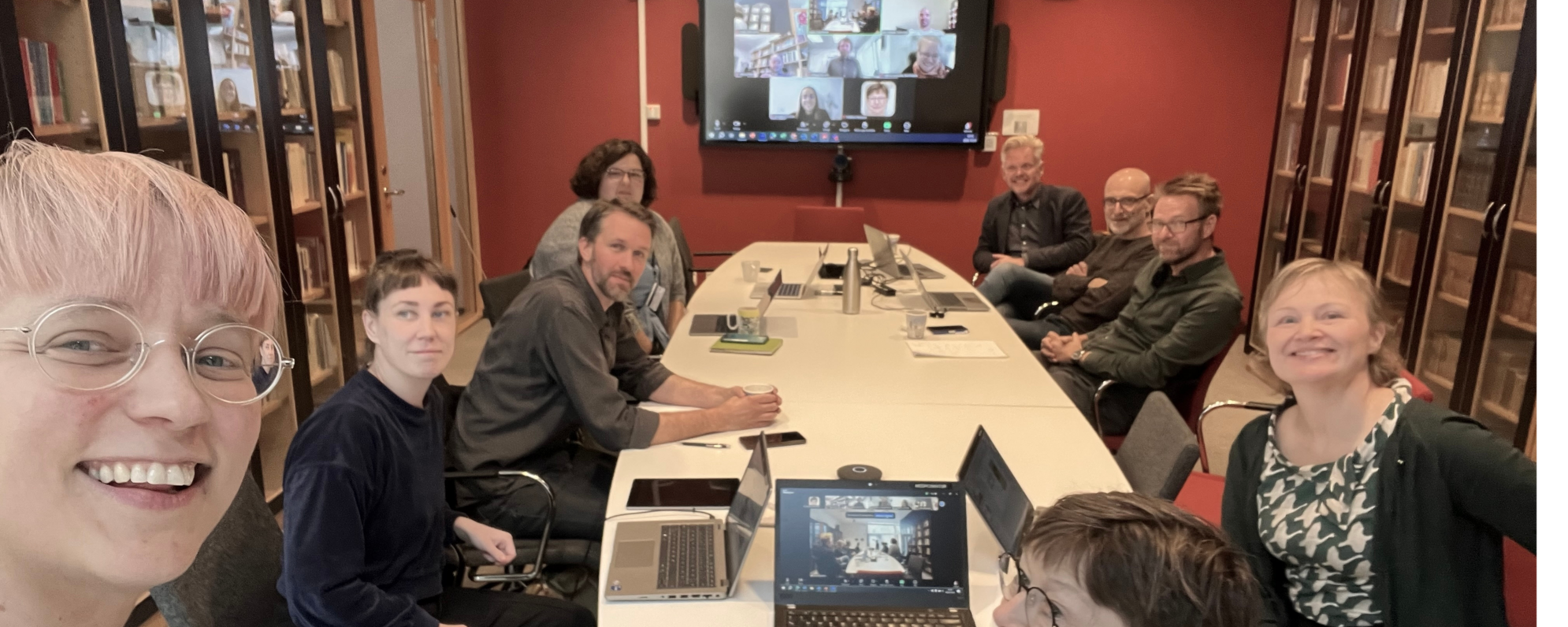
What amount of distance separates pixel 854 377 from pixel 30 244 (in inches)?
87.1

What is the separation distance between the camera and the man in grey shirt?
2174 millimetres

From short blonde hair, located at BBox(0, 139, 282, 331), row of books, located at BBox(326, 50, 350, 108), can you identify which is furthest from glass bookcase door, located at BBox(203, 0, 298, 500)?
short blonde hair, located at BBox(0, 139, 282, 331)

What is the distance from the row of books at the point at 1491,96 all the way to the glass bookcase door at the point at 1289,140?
142cm

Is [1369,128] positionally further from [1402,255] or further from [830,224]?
[830,224]

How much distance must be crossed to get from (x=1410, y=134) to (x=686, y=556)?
4.12 metres

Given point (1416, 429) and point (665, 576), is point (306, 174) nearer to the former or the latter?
point (665, 576)

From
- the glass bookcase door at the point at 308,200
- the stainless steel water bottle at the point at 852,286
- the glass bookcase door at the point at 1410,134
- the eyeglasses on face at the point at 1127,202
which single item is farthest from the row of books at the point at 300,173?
the glass bookcase door at the point at 1410,134

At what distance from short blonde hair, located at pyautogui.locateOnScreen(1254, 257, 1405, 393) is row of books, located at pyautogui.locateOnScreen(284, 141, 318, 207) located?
314cm

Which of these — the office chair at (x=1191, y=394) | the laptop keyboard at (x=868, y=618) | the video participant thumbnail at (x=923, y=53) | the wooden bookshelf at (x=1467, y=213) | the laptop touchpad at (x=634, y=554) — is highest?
the video participant thumbnail at (x=923, y=53)

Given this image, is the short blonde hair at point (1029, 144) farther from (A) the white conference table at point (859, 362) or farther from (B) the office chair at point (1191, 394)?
(B) the office chair at point (1191, 394)

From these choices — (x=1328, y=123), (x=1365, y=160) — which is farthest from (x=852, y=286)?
(x=1328, y=123)

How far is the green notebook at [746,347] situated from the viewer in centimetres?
295

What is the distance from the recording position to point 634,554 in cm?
159

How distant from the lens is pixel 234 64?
302 centimetres
